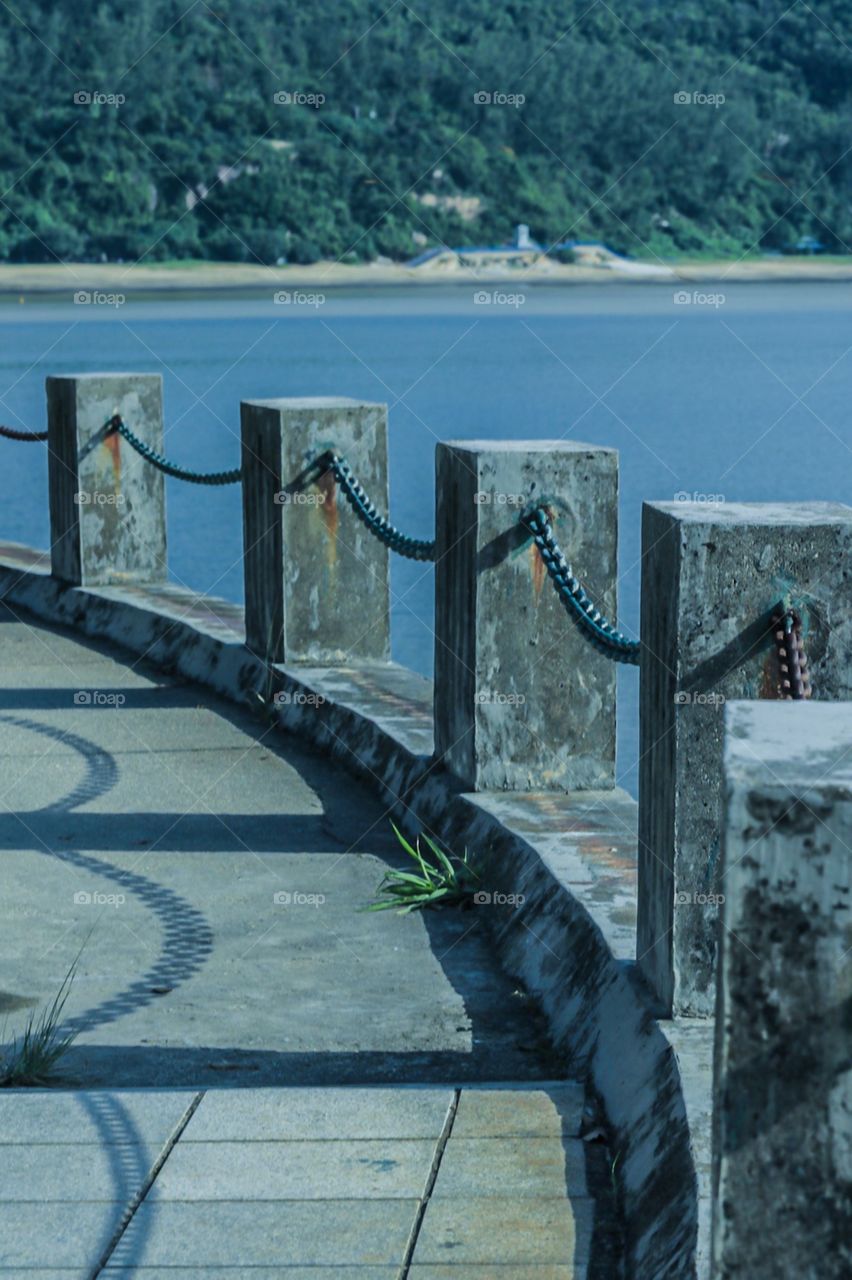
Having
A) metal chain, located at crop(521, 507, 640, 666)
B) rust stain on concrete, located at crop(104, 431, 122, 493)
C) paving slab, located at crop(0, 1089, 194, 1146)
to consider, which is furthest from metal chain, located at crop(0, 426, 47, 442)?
paving slab, located at crop(0, 1089, 194, 1146)

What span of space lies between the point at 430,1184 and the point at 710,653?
115 centimetres

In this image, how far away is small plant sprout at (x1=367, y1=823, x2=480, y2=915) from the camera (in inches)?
231

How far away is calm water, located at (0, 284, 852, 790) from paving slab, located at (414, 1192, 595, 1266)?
9.09m

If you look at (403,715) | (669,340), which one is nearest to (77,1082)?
(403,715)

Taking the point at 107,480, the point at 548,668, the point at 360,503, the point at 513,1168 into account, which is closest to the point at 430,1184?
the point at 513,1168

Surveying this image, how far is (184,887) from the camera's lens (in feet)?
19.8

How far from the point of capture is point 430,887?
5.92 meters

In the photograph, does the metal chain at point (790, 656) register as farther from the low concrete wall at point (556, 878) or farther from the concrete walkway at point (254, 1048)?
the concrete walkway at point (254, 1048)

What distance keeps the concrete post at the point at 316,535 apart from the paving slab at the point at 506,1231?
447 centimetres

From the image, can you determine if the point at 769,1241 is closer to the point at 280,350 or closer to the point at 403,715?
the point at 403,715

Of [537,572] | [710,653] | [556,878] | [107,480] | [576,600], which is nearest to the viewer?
[710,653]

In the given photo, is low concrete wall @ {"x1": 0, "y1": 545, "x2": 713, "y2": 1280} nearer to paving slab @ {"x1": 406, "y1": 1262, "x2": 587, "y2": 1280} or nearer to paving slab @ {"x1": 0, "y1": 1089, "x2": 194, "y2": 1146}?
paving slab @ {"x1": 406, "y1": 1262, "x2": 587, "y2": 1280}

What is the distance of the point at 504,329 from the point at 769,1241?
409 feet

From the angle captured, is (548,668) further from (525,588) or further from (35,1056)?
(35,1056)
